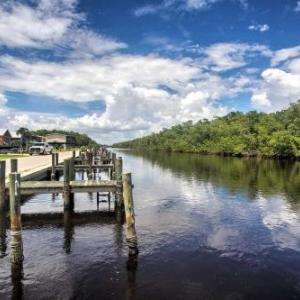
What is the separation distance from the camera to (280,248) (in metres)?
18.6

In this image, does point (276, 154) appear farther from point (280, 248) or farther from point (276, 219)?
point (280, 248)

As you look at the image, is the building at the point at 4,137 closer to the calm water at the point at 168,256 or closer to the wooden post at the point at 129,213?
the calm water at the point at 168,256

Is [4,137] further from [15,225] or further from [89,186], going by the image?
[15,225]

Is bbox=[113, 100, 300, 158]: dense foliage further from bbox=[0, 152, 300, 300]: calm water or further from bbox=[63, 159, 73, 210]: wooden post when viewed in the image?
bbox=[63, 159, 73, 210]: wooden post

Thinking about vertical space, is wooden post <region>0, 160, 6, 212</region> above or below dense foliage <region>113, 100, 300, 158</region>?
below

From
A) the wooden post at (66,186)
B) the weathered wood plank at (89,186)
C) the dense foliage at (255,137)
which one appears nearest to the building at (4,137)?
the dense foliage at (255,137)

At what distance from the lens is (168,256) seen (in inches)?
666

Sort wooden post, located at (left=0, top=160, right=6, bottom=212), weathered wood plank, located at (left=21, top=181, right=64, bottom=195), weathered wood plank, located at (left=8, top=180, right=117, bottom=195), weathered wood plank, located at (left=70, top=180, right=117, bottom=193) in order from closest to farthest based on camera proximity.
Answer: wooden post, located at (left=0, top=160, right=6, bottom=212) < weathered wood plank, located at (left=21, top=181, right=64, bottom=195) < weathered wood plank, located at (left=8, top=180, right=117, bottom=195) < weathered wood plank, located at (left=70, top=180, right=117, bottom=193)

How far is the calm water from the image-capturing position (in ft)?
44.1

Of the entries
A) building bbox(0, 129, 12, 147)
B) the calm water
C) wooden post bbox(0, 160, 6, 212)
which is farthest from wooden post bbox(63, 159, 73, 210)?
building bbox(0, 129, 12, 147)

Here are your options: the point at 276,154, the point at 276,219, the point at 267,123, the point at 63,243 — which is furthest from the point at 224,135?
the point at 63,243

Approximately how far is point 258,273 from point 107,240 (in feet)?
25.1

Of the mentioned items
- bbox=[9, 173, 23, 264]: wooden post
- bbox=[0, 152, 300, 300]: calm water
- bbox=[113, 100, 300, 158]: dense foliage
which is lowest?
bbox=[0, 152, 300, 300]: calm water

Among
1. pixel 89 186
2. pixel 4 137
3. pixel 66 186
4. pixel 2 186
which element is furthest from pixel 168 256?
pixel 4 137
